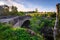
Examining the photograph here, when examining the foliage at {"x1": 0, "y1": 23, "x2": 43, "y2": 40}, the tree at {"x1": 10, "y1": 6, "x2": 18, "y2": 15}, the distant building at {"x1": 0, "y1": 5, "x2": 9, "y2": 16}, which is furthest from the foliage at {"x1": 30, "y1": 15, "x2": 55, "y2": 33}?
the foliage at {"x1": 0, "y1": 23, "x2": 43, "y2": 40}

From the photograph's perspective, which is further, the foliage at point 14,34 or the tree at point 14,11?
the tree at point 14,11

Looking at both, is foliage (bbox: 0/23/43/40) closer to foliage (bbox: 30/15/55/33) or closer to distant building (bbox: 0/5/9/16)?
foliage (bbox: 30/15/55/33)

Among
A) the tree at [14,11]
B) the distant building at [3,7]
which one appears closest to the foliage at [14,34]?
the distant building at [3,7]

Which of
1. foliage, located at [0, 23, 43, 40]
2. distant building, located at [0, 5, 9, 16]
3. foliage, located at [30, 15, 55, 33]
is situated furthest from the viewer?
distant building, located at [0, 5, 9, 16]

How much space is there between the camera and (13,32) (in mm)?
6172

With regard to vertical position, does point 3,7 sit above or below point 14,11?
above

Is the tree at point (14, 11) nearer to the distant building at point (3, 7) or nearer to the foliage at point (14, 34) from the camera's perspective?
the distant building at point (3, 7)

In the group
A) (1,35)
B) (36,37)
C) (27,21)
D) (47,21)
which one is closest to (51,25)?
(47,21)

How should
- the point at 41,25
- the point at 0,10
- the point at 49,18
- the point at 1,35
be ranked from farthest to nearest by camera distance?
the point at 0,10
the point at 49,18
the point at 41,25
the point at 1,35

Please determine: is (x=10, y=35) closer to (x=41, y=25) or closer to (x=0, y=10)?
(x=41, y=25)

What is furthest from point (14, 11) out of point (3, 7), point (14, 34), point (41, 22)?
point (14, 34)

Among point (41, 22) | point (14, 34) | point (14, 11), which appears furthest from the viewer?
point (14, 11)

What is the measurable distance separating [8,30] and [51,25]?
4.79m

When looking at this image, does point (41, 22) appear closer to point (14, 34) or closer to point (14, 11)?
point (14, 11)
